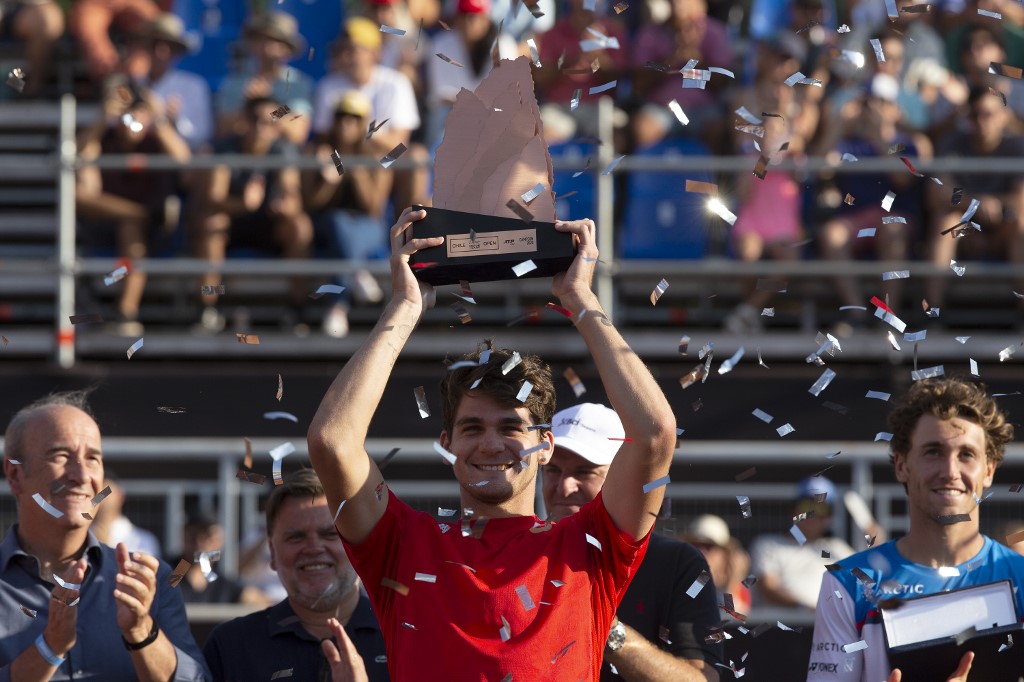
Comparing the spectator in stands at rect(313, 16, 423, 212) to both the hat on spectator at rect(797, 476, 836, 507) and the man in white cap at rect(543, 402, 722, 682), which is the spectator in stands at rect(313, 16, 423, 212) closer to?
the hat on spectator at rect(797, 476, 836, 507)

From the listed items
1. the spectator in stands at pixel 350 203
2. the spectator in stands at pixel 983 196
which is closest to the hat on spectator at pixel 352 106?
the spectator in stands at pixel 350 203

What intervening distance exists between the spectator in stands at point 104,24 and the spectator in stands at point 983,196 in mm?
4513

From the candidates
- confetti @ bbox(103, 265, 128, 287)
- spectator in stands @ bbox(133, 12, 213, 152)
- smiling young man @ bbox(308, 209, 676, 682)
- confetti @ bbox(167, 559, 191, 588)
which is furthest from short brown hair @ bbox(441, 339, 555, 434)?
spectator in stands @ bbox(133, 12, 213, 152)

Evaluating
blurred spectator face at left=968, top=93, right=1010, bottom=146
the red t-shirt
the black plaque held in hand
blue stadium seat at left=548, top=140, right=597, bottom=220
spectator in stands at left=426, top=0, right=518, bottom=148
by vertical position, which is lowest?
the red t-shirt

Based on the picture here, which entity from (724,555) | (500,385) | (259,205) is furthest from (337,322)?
(500,385)

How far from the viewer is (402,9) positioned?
8.71m

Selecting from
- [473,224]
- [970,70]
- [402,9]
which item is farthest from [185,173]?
[473,224]

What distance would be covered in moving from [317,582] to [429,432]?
10.9ft

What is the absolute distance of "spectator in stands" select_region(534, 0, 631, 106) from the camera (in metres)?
8.13

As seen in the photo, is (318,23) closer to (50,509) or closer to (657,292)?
(657,292)

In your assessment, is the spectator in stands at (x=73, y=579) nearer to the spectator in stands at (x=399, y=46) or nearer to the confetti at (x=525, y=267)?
the confetti at (x=525, y=267)

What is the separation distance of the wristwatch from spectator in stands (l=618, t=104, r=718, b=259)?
428 centimetres

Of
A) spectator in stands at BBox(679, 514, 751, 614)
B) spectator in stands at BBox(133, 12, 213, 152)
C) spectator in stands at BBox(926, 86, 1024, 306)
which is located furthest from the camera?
spectator in stands at BBox(133, 12, 213, 152)

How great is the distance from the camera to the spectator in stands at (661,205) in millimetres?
7953
